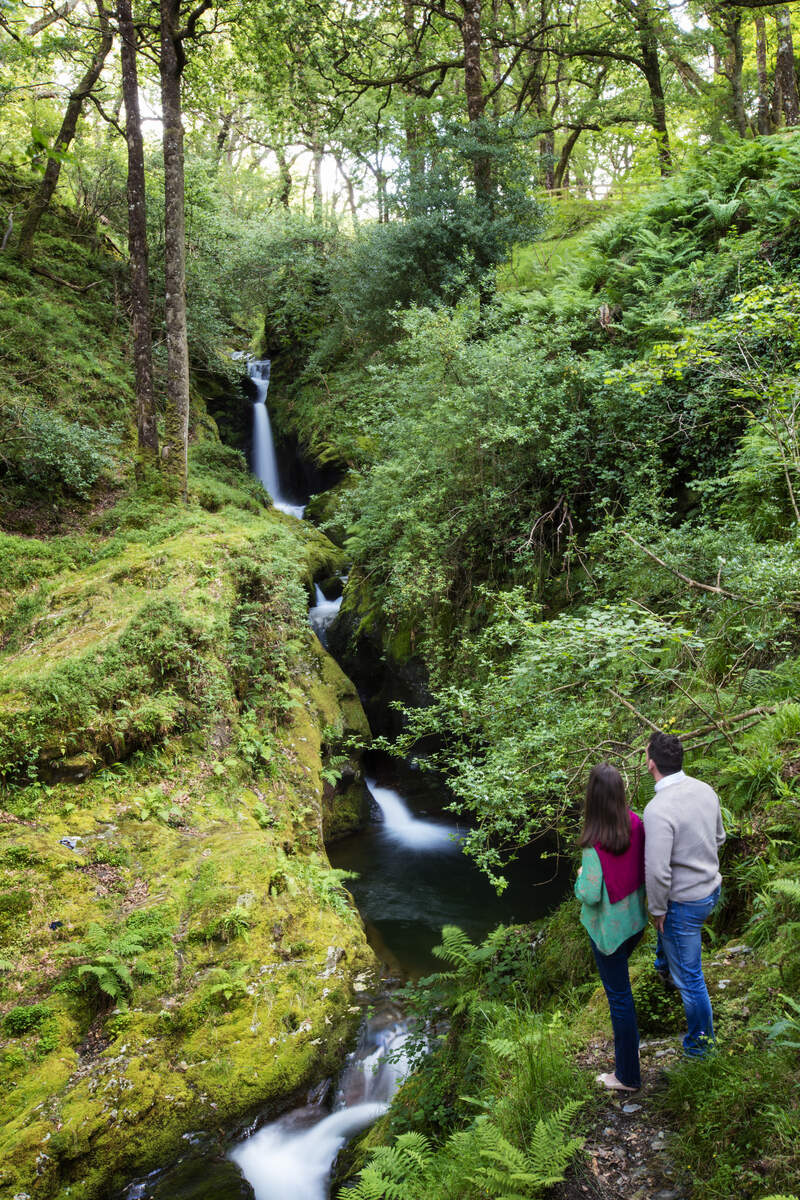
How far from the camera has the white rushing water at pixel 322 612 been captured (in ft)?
46.5

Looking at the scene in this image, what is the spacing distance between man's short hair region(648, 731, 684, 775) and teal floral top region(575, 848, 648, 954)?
57 cm

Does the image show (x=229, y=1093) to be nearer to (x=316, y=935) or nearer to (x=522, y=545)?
(x=316, y=935)

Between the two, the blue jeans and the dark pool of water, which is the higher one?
the blue jeans

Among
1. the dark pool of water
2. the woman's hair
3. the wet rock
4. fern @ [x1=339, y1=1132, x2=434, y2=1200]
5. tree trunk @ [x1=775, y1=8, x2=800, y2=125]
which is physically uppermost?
tree trunk @ [x1=775, y1=8, x2=800, y2=125]

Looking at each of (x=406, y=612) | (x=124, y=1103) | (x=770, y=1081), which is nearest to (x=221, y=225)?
(x=406, y=612)

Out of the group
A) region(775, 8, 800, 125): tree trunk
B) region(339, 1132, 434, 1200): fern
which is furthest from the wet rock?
region(775, 8, 800, 125): tree trunk

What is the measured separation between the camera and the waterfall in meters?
19.3

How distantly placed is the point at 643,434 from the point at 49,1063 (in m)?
8.76

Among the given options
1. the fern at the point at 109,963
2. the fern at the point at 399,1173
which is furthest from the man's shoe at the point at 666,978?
the fern at the point at 109,963

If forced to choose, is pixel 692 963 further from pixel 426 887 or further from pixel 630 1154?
pixel 426 887

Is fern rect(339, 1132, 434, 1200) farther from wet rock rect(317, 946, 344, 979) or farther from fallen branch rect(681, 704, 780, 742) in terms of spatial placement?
fallen branch rect(681, 704, 780, 742)

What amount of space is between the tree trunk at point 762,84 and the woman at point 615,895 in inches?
744

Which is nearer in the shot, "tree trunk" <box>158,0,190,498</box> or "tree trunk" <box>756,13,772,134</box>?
"tree trunk" <box>158,0,190,498</box>

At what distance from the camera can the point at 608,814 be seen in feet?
10.9
